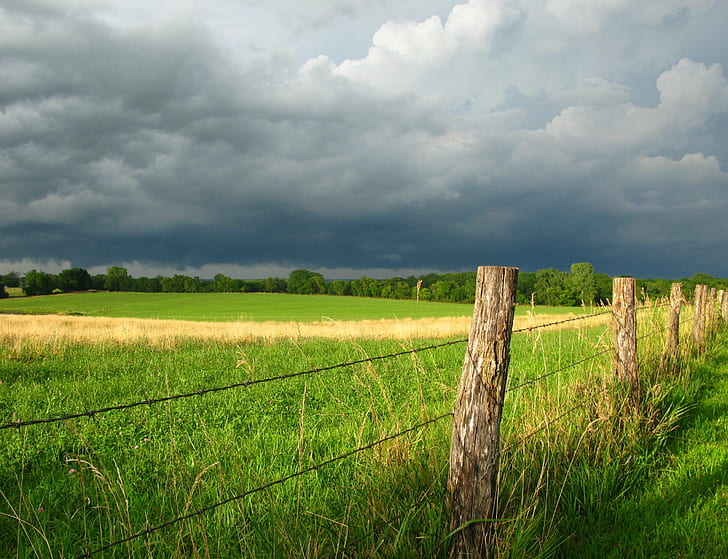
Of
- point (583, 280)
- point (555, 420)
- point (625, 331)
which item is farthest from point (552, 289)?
point (555, 420)

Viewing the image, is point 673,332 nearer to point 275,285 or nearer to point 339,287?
point 339,287

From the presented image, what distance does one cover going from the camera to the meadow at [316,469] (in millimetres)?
2857

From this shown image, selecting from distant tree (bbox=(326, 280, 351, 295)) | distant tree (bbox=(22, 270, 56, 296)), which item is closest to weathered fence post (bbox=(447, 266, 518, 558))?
distant tree (bbox=(326, 280, 351, 295))

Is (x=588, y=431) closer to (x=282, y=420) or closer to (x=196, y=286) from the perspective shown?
(x=282, y=420)

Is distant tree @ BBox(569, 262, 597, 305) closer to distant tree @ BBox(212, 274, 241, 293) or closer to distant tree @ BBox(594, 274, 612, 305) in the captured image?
distant tree @ BBox(594, 274, 612, 305)

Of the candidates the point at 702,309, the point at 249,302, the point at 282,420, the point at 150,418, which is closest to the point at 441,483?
the point at 282,420

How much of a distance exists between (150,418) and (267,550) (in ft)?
17.4

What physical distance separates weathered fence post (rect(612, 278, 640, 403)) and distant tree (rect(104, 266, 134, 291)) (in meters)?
109

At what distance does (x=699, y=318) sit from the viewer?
31.7 feet

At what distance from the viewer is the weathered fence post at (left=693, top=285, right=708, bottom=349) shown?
9516mm

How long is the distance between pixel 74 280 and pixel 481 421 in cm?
11641

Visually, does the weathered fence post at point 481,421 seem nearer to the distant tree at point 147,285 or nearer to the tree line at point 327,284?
the tree line at point 327,284

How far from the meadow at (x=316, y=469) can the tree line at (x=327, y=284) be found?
223 feet

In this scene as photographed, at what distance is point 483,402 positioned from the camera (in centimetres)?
280
